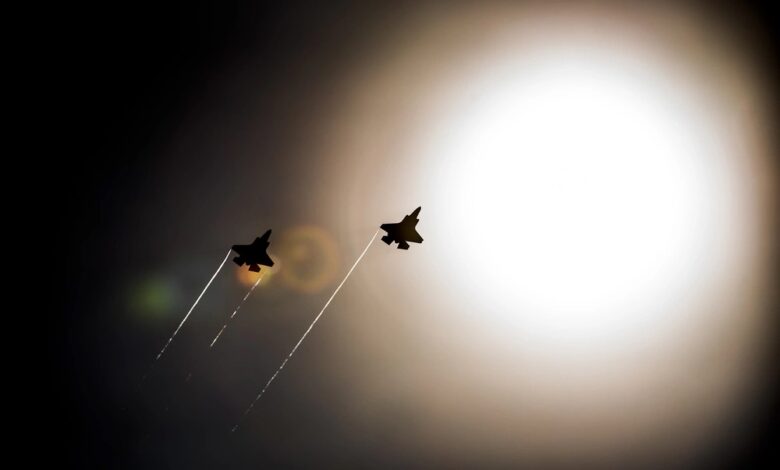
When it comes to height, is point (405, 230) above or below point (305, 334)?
above

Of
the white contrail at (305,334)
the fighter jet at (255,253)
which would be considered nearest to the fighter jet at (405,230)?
the white contrail at (305,334)

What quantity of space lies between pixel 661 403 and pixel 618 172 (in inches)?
75.1

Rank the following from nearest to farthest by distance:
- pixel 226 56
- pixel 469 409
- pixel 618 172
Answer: pixel 226 56
pixel 618 172
pixel 469 409

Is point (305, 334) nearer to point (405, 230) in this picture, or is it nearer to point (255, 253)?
point (255, 253)

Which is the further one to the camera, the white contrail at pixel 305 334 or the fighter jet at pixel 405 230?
the white contrail at pixel 305 334

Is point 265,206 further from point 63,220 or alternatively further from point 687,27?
point 687,27

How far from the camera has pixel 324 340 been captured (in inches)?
150

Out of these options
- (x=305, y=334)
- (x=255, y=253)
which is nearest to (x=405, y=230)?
(x=255, y=253)

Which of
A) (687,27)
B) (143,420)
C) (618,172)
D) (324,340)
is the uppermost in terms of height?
(687,27)

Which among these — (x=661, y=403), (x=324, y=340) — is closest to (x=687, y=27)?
(x=661, y=403)

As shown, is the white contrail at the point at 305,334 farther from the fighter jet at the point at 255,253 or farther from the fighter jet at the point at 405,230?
the fighter jet at the point at 255,253

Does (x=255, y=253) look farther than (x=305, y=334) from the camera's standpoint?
No

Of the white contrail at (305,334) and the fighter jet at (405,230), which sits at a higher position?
the fighter jet at (405,230)

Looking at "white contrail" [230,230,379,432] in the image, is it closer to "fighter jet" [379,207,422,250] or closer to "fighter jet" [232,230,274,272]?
"fighter jet" [379,207,422,250]
